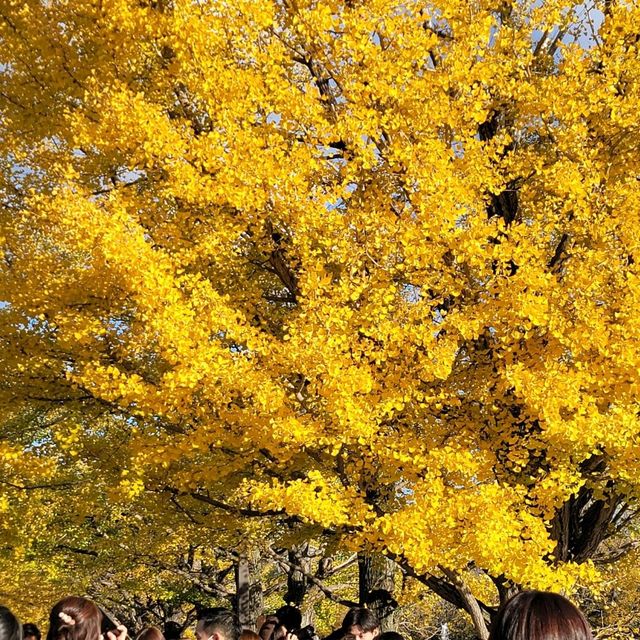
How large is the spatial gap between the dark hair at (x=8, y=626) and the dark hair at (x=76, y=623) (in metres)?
0.94

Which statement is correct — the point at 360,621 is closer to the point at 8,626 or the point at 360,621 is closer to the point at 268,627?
the point at 268,627

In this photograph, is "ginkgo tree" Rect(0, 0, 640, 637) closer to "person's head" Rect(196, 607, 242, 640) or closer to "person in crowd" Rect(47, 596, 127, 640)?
"person's head" Rect(196, 607, 242, 640)

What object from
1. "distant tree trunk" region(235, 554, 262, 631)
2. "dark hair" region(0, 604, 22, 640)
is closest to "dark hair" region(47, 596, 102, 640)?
"dark hair" region(0, 604, 22, 640)

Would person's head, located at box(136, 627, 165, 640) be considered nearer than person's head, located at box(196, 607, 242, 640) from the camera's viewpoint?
No

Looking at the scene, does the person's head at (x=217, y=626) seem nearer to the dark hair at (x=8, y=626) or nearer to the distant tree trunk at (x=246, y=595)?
the dark hair at (x=8, y=626)

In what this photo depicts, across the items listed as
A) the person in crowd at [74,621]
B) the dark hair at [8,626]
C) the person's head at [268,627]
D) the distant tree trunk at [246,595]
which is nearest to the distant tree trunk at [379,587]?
the person's head at [268,627]

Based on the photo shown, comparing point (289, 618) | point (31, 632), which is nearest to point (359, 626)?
point (289, 618)

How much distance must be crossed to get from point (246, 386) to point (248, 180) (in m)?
1.74

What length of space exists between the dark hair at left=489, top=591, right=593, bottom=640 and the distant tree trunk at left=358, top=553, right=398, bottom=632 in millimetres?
7497

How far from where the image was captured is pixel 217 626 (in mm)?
3846

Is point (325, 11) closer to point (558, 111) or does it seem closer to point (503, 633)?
point (558, 111)

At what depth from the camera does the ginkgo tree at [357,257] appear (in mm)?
5156

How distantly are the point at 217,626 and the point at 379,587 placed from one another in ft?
20.9

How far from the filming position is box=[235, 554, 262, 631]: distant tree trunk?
15.1 meters
